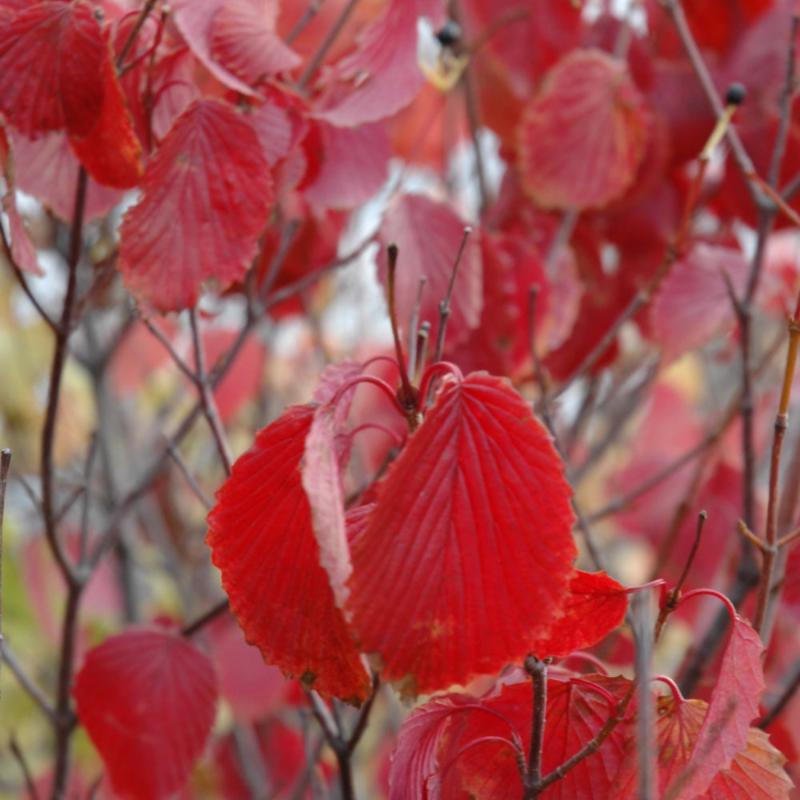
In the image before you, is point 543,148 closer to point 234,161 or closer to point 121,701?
point 234,161

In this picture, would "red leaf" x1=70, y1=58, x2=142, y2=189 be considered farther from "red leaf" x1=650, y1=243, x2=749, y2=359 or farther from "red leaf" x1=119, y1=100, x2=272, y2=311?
"red leaf" x1=650, y1=243, x2=749, y2=359

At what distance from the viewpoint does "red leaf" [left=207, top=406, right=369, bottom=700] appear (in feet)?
1.50

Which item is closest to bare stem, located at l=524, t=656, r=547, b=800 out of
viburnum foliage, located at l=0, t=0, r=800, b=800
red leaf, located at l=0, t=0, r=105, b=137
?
viburnum foliage, located at l=0, t=0, r=800, b=800

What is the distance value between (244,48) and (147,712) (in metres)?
0.43

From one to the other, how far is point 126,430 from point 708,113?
45.9 inches

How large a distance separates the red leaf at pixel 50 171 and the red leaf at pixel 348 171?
148 mm

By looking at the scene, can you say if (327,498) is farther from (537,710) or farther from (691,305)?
(691,305)

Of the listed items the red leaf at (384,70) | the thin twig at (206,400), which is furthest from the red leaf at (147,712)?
the red leaf at (384,70)

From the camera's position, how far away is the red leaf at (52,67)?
0.56 m

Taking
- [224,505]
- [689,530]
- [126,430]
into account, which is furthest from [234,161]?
[126,430]

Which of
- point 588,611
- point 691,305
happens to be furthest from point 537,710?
point 691,305

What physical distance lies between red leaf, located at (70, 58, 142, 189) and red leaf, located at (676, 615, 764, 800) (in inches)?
15.4

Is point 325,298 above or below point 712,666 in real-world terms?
above

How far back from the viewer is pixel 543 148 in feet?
2.87
